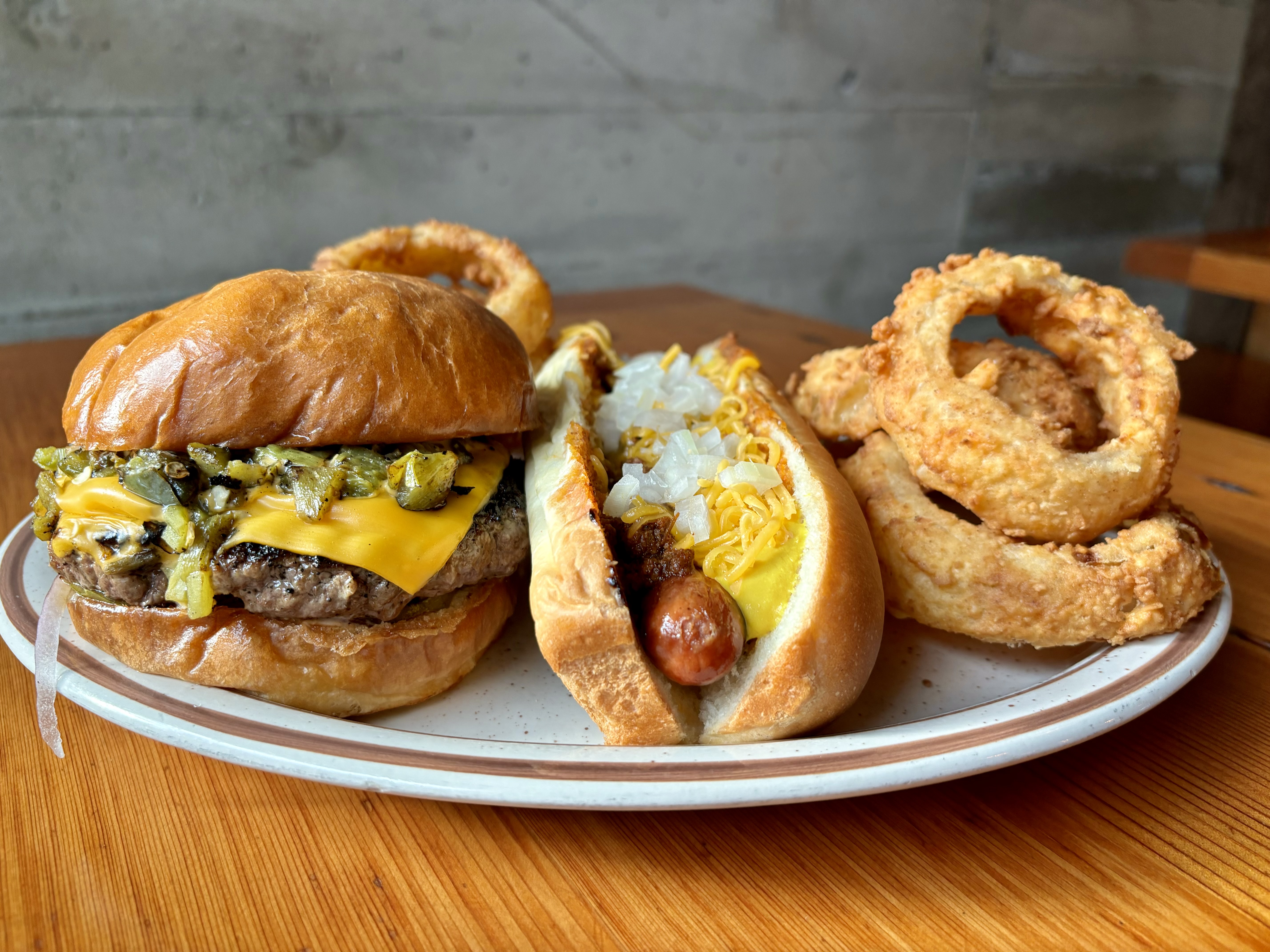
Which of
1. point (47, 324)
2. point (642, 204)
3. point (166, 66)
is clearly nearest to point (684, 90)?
point (642, 204)

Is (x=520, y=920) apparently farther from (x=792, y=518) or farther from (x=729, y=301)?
(x=729, y=301)

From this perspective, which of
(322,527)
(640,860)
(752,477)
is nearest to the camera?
(640,860)

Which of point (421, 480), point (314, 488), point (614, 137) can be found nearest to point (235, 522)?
point (314, 488)

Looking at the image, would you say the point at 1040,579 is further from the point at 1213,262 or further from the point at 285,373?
the point at 1213,262

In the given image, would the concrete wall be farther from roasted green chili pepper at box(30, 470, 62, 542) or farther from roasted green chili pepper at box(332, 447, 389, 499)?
roasted green chili pepper at box(332, 447, 389, 499)

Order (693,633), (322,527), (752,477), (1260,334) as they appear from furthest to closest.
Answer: (1260,334) → (752,477) → (322,527) → (693,633)

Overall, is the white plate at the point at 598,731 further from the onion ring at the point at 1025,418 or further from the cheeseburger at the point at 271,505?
the onion ring at the point at 1025,418
